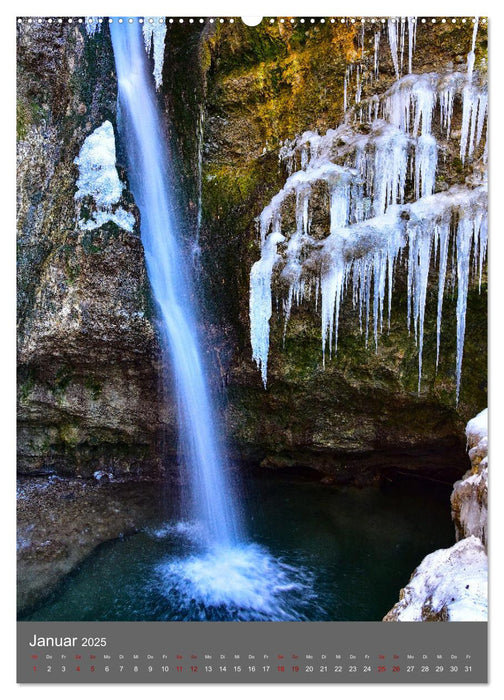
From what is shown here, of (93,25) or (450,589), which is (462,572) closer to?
(450,589)

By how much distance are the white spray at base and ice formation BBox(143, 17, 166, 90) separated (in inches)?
2.8

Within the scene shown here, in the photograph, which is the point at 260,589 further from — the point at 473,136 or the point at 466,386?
the point at 473,136

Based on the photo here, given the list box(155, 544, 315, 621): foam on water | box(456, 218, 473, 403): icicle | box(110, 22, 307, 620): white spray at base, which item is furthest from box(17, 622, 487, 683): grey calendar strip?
box(456, 218, 473, 403): icicle

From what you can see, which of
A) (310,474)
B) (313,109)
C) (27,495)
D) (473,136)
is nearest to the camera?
(473,136)

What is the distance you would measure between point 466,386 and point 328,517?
177cm

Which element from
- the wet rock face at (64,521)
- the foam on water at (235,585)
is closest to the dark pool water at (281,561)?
the foam on water at (235,585)

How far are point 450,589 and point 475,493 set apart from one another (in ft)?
1.79

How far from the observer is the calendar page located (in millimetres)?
3420

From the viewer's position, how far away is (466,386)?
12.9 feet

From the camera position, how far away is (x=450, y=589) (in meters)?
2.49

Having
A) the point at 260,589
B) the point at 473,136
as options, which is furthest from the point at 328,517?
the point at 473,136

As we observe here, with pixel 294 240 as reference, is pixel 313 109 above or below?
above

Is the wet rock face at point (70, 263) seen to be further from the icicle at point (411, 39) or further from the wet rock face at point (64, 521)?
the icicle at point (411, 39)

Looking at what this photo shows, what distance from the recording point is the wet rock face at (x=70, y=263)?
383cm
